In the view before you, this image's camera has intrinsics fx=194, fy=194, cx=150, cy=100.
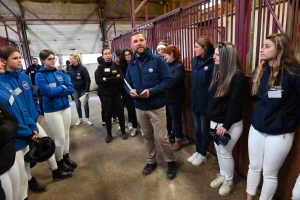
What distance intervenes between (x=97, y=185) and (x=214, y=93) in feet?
5.00

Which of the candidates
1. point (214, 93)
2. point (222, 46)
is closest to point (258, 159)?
point (214, 93)

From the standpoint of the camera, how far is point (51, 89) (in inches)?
80.7

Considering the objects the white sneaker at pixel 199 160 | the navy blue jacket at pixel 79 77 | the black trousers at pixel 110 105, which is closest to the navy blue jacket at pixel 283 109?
the white sneaker at pixel 199 160

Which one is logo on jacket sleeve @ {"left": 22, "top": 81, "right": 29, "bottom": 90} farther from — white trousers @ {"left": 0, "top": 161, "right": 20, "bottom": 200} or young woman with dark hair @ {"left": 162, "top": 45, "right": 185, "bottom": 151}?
young woman with dark hair @ {"left": 162, "top": 45, "right": 185, "bottom": 151}

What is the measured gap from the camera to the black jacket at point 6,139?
1.17m

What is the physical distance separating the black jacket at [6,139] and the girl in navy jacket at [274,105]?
165 cm

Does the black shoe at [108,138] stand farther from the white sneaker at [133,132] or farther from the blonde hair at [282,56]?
the blonde hair at [282,56]

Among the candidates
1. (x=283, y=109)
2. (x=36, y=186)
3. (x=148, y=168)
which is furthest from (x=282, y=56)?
(x=36, y=186)

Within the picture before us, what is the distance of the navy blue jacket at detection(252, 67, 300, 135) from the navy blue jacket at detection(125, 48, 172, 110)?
2.80 feet

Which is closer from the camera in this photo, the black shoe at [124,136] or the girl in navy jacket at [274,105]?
the girl in navy jacket at [274,105]

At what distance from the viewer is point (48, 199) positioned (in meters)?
1.89

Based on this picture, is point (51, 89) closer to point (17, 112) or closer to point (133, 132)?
point (17, 112)

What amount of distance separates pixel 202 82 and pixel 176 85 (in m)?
0.45

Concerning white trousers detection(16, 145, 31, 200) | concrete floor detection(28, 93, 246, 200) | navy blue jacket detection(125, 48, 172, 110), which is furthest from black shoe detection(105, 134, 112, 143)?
white trousers detection(16, 145, 31, 200)
